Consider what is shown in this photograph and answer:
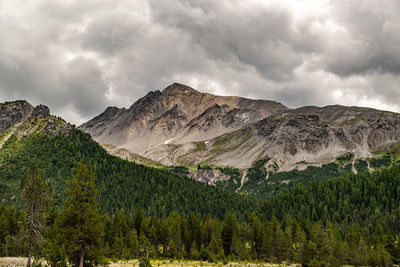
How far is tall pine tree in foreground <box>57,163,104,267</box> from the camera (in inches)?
1578

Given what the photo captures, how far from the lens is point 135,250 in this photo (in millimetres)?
85375

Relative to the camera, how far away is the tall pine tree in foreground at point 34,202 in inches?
1971

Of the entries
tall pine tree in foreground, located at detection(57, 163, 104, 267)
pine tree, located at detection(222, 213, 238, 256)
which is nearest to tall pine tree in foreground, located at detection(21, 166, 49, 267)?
tall pine tree in foreground, located at detection(57, 163, 104, 267)

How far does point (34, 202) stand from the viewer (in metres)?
51.2

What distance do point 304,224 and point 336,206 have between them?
76.5m

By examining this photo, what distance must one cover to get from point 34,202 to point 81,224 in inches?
604

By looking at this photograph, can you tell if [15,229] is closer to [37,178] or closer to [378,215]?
[37,178]

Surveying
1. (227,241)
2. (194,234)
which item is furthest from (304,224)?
(194,234)

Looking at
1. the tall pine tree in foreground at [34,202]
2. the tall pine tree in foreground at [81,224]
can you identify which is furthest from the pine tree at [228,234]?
the tall pine tree in foreground at [81,224]

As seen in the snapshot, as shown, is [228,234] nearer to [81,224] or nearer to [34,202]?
[34,202]

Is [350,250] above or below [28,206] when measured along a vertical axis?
below

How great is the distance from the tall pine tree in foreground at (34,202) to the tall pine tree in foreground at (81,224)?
12573 mm

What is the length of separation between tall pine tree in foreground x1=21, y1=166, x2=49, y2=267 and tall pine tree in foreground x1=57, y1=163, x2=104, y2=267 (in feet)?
41.2

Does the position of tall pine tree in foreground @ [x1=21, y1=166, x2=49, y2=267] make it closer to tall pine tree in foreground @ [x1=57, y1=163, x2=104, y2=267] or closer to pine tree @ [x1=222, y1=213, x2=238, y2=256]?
tall pine tree in foreground @ [x1=57, y1=163, x2=104, y2=267]
